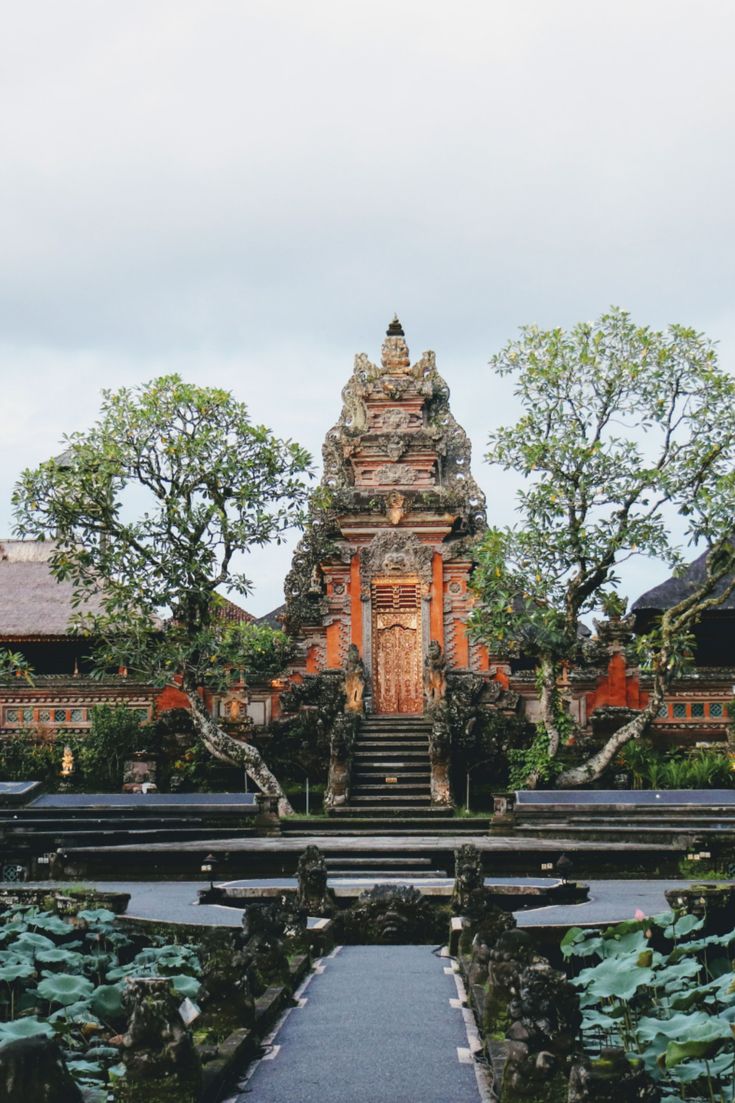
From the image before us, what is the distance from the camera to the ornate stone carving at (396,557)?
23.4 meters

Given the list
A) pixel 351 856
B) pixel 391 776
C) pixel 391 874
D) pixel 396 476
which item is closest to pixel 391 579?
pixel 396 476

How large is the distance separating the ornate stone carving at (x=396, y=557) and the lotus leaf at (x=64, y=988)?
1658cm

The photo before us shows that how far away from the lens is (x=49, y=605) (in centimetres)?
2517

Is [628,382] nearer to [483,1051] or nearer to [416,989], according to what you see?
[416,989]

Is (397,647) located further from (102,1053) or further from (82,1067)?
(82,1067)

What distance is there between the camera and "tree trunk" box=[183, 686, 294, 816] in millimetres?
20266

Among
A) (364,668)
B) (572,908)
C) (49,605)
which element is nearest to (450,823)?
(364,668)

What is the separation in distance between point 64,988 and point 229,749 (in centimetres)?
1357

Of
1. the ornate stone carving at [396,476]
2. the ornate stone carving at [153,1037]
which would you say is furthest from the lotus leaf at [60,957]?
the ornate stone carving at [396,476]

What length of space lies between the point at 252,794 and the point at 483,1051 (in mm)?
12798

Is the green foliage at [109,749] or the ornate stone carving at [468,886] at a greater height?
the green foliage at [109,749]

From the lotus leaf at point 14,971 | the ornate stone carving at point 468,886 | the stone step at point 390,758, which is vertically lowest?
the ornate stone carving at point 468,886

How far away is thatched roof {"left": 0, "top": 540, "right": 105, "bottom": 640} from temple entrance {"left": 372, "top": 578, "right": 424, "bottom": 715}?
565 cm

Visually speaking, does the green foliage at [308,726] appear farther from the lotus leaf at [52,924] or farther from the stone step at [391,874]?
the lotus leaf at [52,924]
